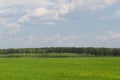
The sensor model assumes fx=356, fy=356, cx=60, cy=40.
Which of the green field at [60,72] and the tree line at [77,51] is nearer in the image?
the green field at [60,72]

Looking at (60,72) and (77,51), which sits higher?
(77,51)

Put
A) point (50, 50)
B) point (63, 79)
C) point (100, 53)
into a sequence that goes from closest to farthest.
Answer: point (63, 79) → point (100, 53) → point (50, 50)

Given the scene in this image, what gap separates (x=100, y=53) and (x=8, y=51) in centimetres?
4530

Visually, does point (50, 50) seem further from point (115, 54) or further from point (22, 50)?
point (115, 54)

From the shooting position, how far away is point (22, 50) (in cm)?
16450

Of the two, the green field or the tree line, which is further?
the tree line

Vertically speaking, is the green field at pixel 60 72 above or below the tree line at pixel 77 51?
below

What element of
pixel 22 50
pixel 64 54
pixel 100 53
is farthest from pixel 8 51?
pixel 100 53

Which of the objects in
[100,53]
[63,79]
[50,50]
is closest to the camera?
[63,79]

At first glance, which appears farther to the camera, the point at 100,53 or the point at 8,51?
the point at 8,51

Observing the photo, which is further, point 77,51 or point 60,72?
point 77,51

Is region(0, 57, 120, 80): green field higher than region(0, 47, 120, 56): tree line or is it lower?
lower

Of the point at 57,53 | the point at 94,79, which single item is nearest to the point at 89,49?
the point at 57,53

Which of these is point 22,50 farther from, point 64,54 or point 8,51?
point 64,54
